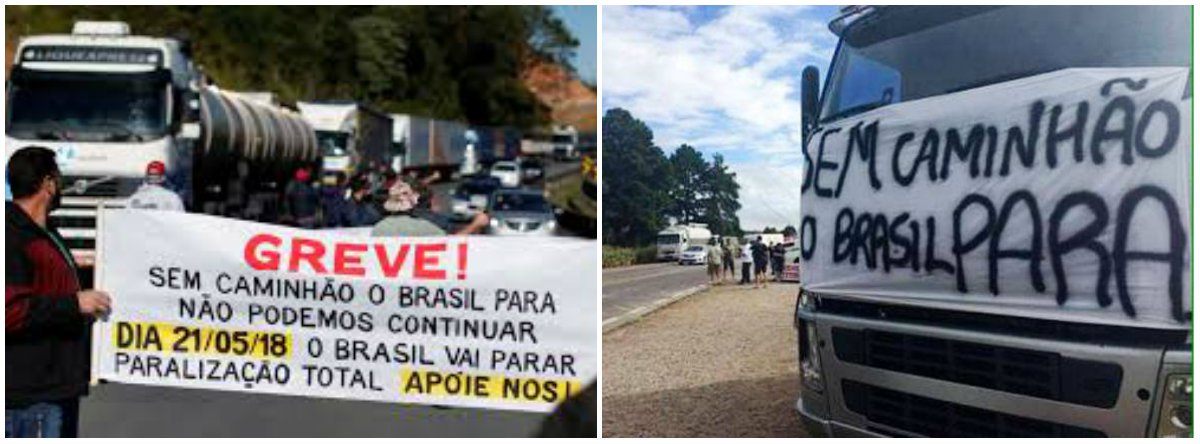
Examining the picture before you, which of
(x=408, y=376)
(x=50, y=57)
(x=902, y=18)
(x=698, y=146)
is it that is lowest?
(x=408, y=376)

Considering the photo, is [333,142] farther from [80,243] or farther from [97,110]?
[80,243]

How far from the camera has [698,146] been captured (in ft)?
21.6

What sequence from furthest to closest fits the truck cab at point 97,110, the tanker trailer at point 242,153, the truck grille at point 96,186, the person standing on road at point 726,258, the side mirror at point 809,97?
the tanker trailer at point 242,153, the truck cab at point 97,110, the truck grille at point 96,186, the person standing on road at point 726,258, the side mirror at point 809,97

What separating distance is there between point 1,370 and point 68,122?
1065 centimetres

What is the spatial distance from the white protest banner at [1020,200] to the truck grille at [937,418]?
0.43 metres

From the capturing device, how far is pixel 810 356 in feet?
19.5

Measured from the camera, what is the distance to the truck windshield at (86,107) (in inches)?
609

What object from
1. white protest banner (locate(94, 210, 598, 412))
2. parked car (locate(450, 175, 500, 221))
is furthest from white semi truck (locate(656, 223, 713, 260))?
parked car (locate(450, 175, 500, 221))

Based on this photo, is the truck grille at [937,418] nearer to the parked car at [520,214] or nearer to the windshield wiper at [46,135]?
the windshield wiper at [46,135]

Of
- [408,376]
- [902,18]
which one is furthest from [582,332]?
[902,18]

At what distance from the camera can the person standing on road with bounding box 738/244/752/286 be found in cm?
651

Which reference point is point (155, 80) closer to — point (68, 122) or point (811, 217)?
point (68, 122)

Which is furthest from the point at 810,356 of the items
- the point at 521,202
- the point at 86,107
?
the point at 521,202

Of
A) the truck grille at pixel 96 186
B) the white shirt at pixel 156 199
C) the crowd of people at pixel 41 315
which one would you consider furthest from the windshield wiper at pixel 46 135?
the crowd of people at pixel 41 315
